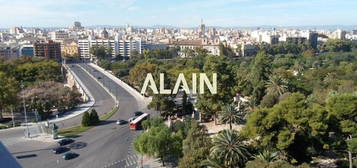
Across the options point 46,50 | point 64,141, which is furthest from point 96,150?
point 46,50

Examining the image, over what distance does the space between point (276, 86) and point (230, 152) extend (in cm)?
2466

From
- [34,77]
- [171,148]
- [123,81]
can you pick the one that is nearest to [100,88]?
[123,81]

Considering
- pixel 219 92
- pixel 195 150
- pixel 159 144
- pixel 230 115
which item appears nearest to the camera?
pixel 195 150

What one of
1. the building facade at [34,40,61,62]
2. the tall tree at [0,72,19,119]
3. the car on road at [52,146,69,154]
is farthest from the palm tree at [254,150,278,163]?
the building facade at [34,40,61,62]

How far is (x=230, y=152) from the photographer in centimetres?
2583

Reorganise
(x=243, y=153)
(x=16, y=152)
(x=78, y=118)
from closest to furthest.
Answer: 1. (x=243, y=153)
2. (x=16, y=152)
3. (x=78, y=118)

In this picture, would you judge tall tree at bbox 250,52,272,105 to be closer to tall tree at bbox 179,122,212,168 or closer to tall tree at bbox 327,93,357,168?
tall tree at bbox 327,93,357,168

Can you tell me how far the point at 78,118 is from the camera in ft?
156

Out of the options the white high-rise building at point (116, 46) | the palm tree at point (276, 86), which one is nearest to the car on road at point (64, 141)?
the palm tree at point (276, 86)

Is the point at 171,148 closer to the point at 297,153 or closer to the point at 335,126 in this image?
the point at 297,153

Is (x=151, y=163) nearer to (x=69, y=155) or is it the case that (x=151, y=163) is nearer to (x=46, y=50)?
(x=69, y=155)

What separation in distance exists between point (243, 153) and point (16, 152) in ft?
75.6

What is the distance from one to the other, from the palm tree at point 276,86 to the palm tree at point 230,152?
2217 centimetres

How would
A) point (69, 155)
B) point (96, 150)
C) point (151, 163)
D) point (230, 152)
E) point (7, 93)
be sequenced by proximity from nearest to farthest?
point (230, 152), point (151, 163), point (69, 155), point (96, 150), point (7, 93)
